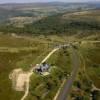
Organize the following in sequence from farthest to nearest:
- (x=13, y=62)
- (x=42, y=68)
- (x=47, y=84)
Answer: (x=13, y=62), (x=42, y=68), (x=47, y=84)

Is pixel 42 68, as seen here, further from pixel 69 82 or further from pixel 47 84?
pixel 69 82

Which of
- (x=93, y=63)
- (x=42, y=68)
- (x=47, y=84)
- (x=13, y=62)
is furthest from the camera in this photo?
(x=93, y=63)

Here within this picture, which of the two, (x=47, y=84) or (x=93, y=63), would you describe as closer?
(x=47, y=84)

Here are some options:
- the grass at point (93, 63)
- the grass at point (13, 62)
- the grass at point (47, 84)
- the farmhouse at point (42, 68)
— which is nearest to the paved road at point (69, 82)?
the grass at point (47, 84)

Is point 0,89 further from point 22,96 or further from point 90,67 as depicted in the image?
point 90,67

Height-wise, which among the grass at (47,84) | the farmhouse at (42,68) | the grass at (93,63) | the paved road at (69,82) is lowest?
the grass at (93,63)

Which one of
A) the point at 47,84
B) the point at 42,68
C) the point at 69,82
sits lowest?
the point at 69,82

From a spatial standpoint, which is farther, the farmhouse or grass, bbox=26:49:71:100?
the farmhouse

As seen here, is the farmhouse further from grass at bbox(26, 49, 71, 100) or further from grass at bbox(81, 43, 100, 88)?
grass at bbox(81, 43, 100, 88)

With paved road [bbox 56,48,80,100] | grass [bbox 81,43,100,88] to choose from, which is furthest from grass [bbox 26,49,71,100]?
grass [bbox 81,43,100,88]

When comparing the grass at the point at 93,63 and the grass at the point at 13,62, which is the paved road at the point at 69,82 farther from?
the grass at the point at 13,62

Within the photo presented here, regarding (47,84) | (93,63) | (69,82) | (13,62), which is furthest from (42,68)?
(93,63)

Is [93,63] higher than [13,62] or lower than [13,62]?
lower
